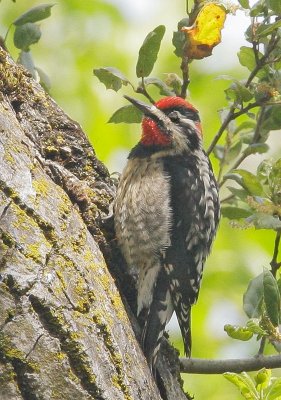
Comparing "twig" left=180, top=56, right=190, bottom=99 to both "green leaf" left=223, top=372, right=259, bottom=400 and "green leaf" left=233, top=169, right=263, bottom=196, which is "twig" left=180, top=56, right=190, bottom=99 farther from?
"green leaf" left=223, top=372, right=259, bottom=400

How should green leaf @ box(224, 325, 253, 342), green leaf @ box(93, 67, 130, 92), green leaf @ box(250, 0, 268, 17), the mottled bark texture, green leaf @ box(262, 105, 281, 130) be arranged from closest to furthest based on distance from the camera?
1. the mottled bark texture
2. green leaf @ box(224, 325, 253, 342)
3. green leaf @ box(250, 0, 268, 17)
4. green leaf @ box(93, 67, 130, 92)
5. green leaf @ box(262, 105, 281, 130)

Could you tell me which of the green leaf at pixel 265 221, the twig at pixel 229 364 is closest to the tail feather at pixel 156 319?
the twig at pixel 229 364

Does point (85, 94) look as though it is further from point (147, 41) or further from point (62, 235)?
point (62, 235)

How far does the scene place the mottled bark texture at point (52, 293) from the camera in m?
2.79

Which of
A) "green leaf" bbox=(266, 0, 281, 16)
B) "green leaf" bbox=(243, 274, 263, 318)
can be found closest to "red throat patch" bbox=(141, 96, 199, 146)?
"green leaf" bbox=(266, 0, 281, 16)

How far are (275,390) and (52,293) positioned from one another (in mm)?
966

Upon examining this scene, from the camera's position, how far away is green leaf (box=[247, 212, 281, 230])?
385cm

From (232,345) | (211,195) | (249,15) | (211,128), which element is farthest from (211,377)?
(249,15)

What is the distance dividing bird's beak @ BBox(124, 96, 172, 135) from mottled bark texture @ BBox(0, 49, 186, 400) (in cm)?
73

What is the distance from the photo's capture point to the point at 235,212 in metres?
4.36

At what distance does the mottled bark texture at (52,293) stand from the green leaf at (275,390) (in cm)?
44

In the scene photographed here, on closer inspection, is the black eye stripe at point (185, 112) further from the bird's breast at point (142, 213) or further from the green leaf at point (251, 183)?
the green leaf at point (251, 183)

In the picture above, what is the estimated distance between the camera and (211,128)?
6488 millimetres

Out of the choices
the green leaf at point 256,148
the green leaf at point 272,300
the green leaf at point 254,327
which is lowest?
the green leaf at point 254,327
